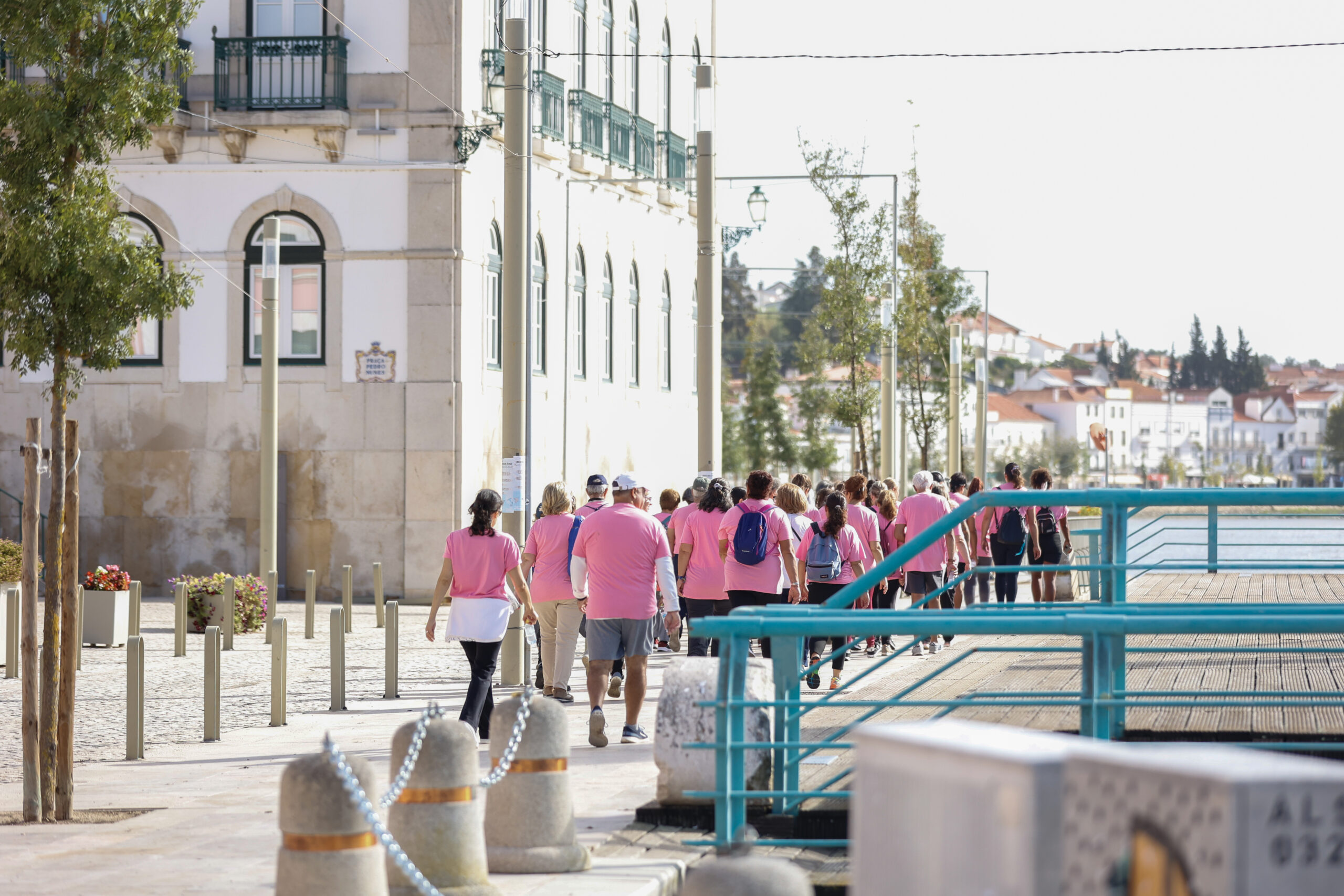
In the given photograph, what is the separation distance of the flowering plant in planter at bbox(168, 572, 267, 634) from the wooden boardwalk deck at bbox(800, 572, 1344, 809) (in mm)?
8116

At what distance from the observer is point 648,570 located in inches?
476

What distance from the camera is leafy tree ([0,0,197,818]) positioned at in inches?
392

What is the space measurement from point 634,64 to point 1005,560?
19.4 meters

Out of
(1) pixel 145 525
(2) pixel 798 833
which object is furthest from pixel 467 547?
(1) pixel 145 525

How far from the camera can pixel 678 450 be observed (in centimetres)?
4084

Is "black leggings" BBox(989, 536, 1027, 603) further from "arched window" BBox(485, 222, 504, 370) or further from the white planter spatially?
"arched window" BBox(485, 222, 504, 370)

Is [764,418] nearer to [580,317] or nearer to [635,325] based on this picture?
[635,325]

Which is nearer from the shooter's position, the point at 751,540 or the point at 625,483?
the point at 625,483

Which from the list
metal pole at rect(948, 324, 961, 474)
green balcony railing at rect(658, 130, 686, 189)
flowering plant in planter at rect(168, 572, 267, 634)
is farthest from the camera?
metal pole at rect(948, 324, 961, 474)

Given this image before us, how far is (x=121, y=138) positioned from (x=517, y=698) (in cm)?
440

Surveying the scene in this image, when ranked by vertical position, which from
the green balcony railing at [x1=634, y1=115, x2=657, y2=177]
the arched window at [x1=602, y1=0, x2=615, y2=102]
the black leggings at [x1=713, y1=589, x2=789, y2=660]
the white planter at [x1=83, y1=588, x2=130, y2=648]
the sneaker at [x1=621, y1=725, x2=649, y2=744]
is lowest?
the sneaker at [x1=621, y1=725, x2=649, y2=744]

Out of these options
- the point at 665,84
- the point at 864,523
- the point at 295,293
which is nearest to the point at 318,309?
the point at 295,293

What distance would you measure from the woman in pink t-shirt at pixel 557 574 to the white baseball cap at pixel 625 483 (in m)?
0.62

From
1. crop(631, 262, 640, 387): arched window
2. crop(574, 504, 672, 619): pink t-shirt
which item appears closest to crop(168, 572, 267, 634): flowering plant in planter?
crop(574, 504, 672, 619): pink t-shirt
